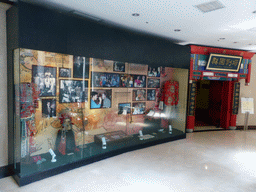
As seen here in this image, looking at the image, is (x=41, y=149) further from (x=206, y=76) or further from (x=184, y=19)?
(x=206, y=76)

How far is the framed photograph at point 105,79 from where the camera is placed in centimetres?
437

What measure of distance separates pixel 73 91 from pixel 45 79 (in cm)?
59

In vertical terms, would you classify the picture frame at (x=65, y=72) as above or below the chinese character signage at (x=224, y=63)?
below

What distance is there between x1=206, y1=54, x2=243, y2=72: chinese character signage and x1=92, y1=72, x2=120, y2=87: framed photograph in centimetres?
348

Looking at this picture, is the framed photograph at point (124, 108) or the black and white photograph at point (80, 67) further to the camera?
the framed photograph at point (124, 108)

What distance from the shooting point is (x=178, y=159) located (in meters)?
4.56

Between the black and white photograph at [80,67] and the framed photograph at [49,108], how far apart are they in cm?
70

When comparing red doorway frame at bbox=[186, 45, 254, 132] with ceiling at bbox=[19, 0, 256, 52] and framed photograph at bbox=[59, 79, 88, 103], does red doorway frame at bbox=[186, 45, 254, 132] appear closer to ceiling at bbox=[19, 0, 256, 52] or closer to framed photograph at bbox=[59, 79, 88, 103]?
ceiling at bbox=[19, 0, 256, 52]

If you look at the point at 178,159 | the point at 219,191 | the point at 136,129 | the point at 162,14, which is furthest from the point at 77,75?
the point at 219,191

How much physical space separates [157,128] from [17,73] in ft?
13.8

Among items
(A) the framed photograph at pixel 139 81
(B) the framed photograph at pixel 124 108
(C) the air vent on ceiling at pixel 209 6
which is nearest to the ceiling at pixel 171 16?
(C) the air vent on ceiling at pixel 209 6

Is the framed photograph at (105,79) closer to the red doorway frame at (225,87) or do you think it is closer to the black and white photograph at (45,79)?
the black and white photograph at (45,79)

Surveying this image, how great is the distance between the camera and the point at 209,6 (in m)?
3.18

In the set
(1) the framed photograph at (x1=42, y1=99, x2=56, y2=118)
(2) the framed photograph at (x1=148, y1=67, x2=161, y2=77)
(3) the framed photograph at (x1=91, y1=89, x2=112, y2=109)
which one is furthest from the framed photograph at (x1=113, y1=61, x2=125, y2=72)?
(1) the framed photograph at (x1=42, y1=99, x2=56, y2=118)
